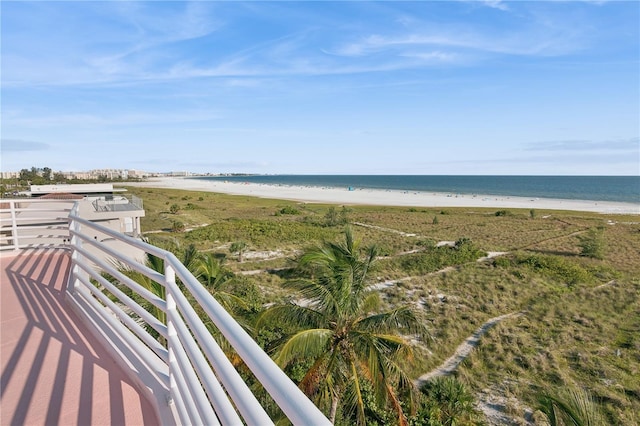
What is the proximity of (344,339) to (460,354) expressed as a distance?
242 inches

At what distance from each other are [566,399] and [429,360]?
248 inches

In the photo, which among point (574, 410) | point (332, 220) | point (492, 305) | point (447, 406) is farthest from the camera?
point (332, 220)

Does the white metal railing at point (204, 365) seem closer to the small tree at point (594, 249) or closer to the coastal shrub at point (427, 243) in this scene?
the coastal shrub at point (427, 243)

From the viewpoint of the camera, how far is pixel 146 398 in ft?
9.20

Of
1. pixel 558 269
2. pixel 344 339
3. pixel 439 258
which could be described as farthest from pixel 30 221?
pixel 558 269

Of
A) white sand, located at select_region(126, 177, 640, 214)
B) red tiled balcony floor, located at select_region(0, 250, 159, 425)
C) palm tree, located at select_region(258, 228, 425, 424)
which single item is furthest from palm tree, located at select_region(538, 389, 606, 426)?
white sand, located at select_region(126, 177, 640, 214)

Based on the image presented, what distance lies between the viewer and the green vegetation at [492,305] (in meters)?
8.63

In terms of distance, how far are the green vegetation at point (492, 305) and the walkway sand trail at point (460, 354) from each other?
192mm

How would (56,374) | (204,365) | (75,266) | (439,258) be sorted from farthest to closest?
(439,258) → (75,266) → (56,374) → (204,365)

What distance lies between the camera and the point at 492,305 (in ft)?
49.1

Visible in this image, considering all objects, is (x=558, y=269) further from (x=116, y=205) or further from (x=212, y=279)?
(x=116, y=205)

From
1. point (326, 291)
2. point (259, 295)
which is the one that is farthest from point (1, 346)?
point (259, 295)

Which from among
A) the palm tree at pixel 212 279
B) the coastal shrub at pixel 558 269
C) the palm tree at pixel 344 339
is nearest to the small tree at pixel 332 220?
the coastal shrub at pixel 558 269

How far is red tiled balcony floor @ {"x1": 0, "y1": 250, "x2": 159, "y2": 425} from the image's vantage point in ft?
8.46
